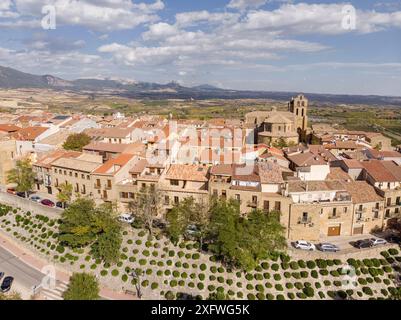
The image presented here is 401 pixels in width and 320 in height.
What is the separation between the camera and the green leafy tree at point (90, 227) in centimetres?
4472

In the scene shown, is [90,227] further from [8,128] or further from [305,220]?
[8,128]

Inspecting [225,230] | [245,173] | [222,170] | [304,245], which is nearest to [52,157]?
[222,170]

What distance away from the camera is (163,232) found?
47.7 metres

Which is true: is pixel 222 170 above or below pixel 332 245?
above

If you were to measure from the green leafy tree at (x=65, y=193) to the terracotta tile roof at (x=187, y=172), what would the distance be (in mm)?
17096

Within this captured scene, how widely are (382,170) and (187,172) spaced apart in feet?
103

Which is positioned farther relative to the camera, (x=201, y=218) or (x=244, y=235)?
(x=201, y=218)

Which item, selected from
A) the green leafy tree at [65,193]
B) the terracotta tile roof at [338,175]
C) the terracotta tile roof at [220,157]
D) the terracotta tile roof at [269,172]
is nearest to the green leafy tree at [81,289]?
the green leafy tree at [65,193]

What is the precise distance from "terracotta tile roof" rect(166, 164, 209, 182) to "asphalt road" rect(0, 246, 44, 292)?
74.1 ft

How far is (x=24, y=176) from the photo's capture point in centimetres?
5916

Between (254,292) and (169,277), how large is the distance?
35.8 feet

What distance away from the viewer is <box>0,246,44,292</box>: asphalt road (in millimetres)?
42306

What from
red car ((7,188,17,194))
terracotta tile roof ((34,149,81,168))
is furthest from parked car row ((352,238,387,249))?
red car ((7,188,17,194))

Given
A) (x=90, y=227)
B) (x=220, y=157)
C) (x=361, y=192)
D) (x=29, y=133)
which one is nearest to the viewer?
(x=90, y=227)
